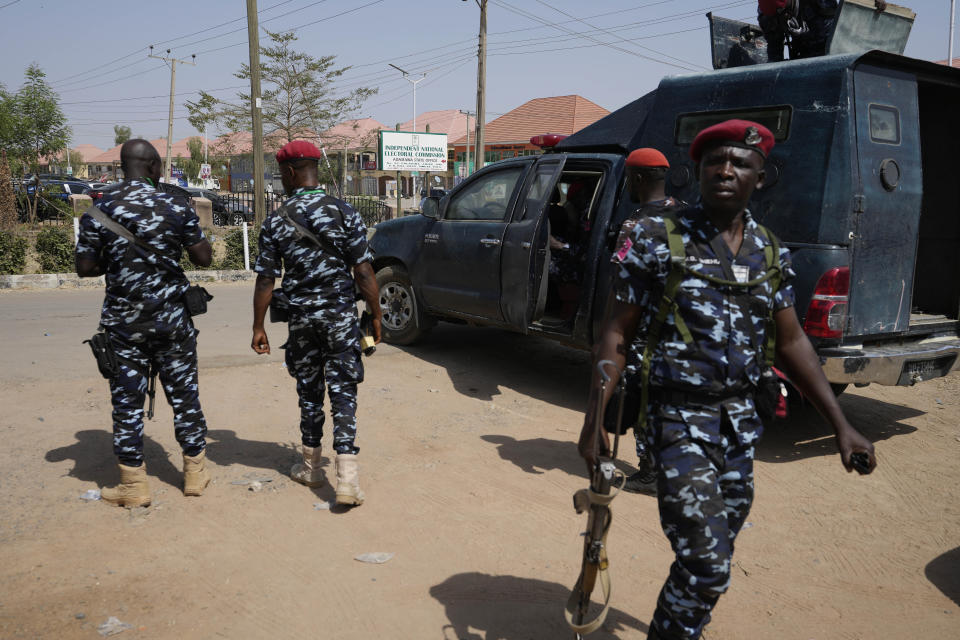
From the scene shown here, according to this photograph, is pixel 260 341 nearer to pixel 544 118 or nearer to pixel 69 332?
pixel 69 332

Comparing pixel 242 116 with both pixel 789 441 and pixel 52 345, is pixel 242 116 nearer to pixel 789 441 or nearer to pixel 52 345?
pixel 52 345

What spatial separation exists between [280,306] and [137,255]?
75 centimetres

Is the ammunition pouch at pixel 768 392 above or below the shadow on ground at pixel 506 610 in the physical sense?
above

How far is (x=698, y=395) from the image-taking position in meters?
2.12

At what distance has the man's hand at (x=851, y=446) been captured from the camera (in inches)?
86.6

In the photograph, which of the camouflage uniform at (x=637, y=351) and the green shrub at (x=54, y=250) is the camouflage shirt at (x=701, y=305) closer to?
the camouflage uniform at (x=637, y=351)

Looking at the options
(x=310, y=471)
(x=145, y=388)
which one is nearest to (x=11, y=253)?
(x=145, y=388)

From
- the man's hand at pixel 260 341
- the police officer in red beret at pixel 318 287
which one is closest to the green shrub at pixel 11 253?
the man's hand at pixel 260 341

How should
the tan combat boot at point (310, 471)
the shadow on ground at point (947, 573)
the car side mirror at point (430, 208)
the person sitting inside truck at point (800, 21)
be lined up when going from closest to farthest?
the shadow on ground at point (947, 573) < the tan combat boot at point (310, 471) < the person sitting inside truck at point (800, 21) < the car side mirror at point (430, 208)

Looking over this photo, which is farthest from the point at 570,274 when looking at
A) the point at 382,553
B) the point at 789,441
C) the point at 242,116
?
the point at 242,116

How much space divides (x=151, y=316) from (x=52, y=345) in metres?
4.42

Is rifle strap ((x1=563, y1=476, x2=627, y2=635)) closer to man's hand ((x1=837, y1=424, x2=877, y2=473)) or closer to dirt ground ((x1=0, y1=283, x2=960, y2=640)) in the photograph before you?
dirt ground ((x1=0, y1=283, x2=960, y2=640))

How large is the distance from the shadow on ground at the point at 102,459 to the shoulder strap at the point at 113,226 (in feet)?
4.66

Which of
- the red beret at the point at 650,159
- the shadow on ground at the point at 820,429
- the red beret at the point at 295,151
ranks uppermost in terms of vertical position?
the red beret at the point at 650,159
